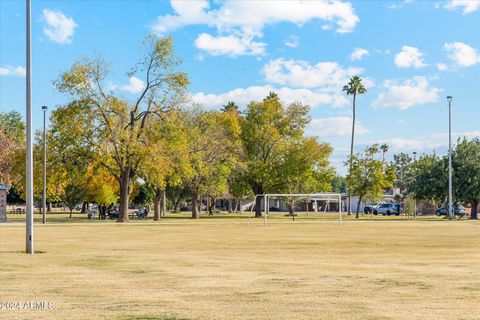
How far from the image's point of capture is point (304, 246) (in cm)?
2858

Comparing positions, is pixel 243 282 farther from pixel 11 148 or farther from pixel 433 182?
pixel 11 148

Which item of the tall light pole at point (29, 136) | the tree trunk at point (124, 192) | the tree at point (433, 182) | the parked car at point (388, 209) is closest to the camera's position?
the tall light pole at point (29, 136)

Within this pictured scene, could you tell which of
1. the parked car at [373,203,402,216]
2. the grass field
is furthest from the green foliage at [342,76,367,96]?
the grass field

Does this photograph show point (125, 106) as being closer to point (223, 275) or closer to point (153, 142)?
point (153, 142)

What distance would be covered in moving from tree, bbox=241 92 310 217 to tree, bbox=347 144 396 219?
342 inches

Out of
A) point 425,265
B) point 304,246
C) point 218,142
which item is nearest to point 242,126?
point 218,142

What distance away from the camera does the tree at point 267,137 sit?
80125 mm

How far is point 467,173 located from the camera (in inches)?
3073

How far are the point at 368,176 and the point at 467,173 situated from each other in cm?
1231

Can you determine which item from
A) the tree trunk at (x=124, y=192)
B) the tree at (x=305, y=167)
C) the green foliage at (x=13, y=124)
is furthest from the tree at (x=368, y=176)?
the green foliage at (x=13, y=124)

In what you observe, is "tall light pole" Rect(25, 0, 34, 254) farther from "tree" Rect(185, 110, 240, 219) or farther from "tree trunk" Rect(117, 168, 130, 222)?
"tree" Rect(185, 110, 240, 219)

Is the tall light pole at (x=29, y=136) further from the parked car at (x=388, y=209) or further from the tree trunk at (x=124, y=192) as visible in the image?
the parked car at (x=388, y=209)

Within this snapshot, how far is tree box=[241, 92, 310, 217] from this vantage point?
80.1m

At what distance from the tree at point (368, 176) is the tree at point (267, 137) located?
867 cm
